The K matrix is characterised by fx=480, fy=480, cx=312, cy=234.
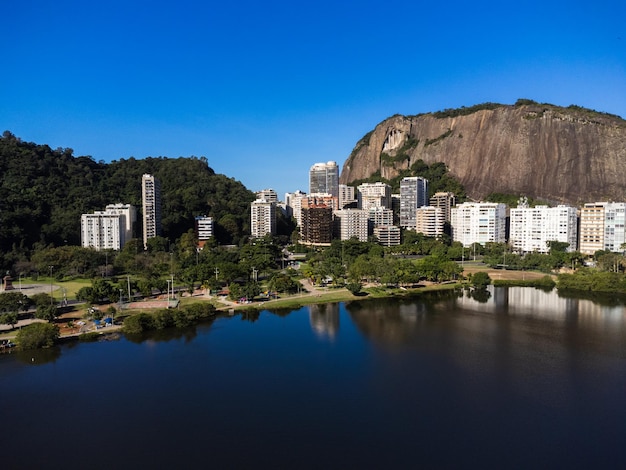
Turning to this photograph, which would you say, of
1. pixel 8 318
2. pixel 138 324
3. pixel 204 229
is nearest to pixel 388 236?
pixel 204 229

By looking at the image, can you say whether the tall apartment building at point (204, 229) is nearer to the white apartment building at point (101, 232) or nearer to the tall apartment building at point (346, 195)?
the white apartment building at point (101, 232)

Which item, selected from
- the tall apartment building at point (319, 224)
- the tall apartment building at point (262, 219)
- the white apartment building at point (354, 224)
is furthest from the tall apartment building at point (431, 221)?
the tall apartment building at point (262, 219)

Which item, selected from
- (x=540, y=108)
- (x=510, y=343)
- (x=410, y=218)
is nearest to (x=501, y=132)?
(x=540, y=108)

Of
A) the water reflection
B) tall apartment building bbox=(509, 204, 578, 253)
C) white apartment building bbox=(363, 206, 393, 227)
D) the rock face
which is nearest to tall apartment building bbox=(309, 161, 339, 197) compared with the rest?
the rock face

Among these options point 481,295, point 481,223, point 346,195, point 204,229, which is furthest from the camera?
point 346,195

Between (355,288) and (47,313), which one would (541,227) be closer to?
(355,288)

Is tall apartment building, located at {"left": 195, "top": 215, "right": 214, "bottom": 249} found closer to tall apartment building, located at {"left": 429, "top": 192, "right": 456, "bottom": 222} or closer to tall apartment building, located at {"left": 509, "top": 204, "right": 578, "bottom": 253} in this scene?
tall apartment building, located at {"left": 429, "top": 192, "right": 456, "bottom": 222}

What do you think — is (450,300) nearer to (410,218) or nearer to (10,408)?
(10,408)
